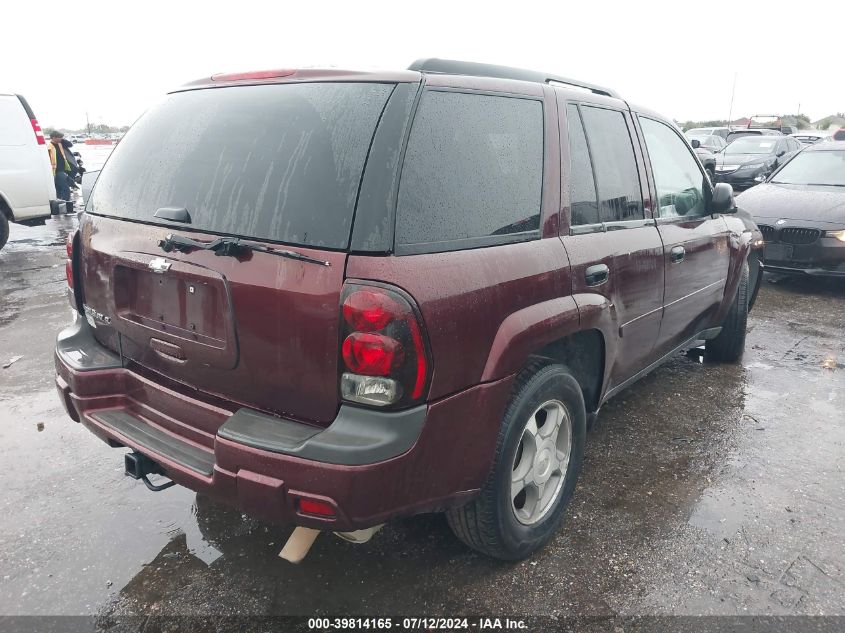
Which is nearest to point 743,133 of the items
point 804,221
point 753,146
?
point 753,146

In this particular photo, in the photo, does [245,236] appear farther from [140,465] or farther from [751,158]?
[751,158]

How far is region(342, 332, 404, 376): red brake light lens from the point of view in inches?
72.7

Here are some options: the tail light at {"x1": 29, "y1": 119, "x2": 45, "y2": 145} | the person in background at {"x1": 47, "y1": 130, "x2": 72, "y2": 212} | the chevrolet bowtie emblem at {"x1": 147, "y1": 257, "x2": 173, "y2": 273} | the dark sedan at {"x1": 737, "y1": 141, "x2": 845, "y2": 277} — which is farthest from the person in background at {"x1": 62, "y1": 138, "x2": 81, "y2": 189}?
the chevrolet bowtie emblem at {"x1": 147, "y1": 257, "x2": 173, "y2": 273}

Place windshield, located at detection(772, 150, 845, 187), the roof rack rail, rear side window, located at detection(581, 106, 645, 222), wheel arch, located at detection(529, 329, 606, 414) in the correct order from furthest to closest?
windshield, located at detection(772, 150, 845, 187) < rear side window, located at detection(581, 106, 645, 222) < wheel arch, located at detection(529, 329, 606, 414) < the roof rack rail

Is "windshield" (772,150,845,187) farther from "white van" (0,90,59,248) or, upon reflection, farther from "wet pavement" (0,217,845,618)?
"white van" (0,90,59,248)

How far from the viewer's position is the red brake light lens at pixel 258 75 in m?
2.28

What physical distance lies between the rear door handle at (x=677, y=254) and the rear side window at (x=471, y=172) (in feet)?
4.16

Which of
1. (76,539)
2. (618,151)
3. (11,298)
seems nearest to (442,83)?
(618,151)

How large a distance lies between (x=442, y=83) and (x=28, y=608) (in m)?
2.37

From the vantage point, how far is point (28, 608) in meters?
2.26

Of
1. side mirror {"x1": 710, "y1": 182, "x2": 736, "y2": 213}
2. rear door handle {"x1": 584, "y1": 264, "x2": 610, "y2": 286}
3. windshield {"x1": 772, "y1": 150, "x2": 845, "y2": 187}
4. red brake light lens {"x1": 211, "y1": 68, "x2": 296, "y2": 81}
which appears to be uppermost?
red brake light lens {"x1": 211, "y1": 68, "x2": 296, "y2": 81}

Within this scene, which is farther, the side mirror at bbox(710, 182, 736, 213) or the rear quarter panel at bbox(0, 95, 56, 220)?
the rear quarter panel at bbox(0, 95, 56, 220)

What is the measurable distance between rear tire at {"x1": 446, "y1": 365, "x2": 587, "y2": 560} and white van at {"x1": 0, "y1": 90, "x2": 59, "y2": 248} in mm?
8700

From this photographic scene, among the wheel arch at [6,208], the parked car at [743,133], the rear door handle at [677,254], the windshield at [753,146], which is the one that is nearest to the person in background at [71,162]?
the wheel arch at [6,208]
